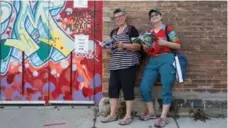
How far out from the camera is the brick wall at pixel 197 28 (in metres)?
6.45

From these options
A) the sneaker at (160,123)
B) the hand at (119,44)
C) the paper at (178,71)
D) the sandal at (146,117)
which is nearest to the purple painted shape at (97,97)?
the sandal at (146,117)

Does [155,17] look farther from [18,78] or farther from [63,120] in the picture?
[18,78]

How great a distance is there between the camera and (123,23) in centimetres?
610

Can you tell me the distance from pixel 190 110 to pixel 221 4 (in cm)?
181

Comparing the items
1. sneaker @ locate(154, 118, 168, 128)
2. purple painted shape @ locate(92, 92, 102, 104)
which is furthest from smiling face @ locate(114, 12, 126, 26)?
sneaker @ locate(154, 118, 168, 128)

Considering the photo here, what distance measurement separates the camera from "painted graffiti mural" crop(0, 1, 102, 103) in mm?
6695

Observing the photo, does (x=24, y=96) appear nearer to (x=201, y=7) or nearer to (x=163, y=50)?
(x=163, y=50)

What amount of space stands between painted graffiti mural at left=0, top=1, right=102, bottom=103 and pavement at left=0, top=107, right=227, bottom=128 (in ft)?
1.09

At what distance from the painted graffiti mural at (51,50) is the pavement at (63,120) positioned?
0.33 meters

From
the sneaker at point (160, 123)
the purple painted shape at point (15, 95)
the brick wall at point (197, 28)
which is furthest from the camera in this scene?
the purple painted shape at point (15, 95)

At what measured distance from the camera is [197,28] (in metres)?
6.45

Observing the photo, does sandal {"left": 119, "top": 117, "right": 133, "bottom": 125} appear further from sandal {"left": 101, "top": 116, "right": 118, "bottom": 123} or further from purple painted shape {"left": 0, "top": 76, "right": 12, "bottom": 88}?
purple painted shape {"left": 0, "top": 76, "right": 12, "bottom": 88}

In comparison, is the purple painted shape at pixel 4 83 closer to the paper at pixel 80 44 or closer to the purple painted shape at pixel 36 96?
the purple painted shape at pixel 36 96

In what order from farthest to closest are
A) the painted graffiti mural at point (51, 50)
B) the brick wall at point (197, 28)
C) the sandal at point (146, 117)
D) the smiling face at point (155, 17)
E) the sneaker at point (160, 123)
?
the painted graffiti mural at point (51, 50) → the brick wall at point (197, 28) → the sandal at point (146, 117) → the smiling face at point (155, 17) → the sneaker at point (160, 123)
